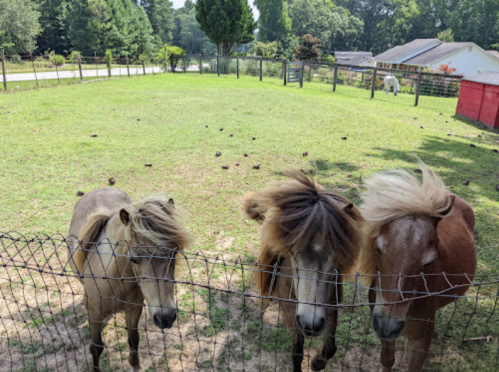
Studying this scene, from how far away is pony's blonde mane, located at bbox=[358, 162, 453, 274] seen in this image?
2.63 meters

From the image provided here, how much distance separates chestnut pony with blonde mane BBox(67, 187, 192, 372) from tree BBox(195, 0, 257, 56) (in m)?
45.3

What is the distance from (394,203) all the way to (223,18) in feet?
152

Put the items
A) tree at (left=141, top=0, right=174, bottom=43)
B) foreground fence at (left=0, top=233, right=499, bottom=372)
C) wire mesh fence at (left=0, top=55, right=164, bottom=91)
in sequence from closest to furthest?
1. foreground fence at (left=0, top=233, right=499, bottom=372)
2. wire mesh fence at (left=0, top=55, right=164, bottom=91)
3. tree at (left=141, top=0, right=174, bottom=43)

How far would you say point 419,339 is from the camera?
288 centimetres

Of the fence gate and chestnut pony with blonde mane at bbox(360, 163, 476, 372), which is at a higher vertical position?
the fence gate

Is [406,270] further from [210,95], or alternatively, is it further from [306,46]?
[306,46]

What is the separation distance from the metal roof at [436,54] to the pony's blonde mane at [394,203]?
4715 centimetres

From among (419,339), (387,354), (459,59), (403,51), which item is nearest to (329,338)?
(387,354)

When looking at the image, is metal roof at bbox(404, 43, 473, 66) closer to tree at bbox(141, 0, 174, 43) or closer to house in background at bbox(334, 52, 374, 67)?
house in background at bbox(334, 52, 374, 67)

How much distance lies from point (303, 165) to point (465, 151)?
16.5 feet

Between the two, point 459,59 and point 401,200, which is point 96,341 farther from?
point 459,59

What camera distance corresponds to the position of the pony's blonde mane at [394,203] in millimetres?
2627

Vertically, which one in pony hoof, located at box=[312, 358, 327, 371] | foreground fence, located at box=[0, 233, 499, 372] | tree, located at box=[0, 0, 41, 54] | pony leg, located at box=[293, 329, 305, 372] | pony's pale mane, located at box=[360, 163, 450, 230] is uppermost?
tree, located at box=[0, 0, 41, 54]

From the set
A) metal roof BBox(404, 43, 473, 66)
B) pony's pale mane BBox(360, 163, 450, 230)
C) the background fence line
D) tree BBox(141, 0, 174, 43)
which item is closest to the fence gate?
the background fence line
